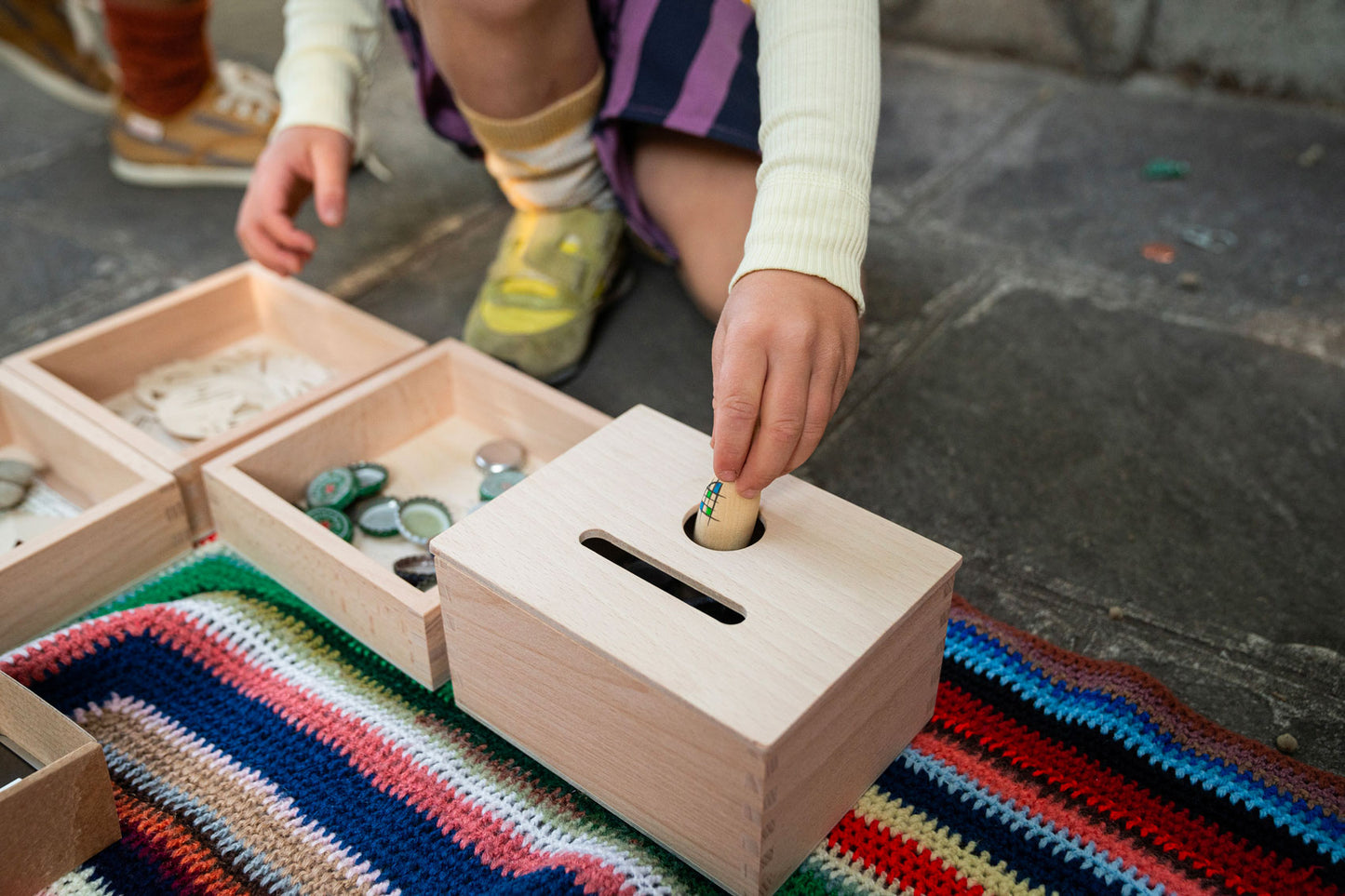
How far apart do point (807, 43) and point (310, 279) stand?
85 cm

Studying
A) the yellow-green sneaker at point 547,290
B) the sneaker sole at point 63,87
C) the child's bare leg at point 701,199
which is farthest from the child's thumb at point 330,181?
the sneaker sole at point 63,87

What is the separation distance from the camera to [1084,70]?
2.06m

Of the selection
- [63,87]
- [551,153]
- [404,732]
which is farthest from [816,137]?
[63,87]

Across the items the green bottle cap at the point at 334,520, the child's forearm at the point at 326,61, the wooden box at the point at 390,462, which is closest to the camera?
the wooden box at the point at 390,462

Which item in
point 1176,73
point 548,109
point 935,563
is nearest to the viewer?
point 935,563

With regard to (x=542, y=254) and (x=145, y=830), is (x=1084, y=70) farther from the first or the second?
(x=145, y=830)

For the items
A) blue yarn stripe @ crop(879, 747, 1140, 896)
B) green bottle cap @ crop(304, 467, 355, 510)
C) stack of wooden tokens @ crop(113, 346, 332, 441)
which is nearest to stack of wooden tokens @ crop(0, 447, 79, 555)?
stack of wooden tokens @ crop(113, 346, 332, 441)

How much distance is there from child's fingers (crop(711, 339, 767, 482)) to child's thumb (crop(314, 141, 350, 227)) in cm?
55

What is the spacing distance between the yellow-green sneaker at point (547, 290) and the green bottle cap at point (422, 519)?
0.27 meters

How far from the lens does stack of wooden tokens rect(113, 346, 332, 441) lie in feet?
3.67

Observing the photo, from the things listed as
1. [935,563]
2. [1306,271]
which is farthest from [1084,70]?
[935,563]

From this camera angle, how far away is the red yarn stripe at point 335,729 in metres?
0.73

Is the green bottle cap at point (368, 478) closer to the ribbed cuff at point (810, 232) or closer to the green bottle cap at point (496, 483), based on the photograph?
the green bottle cap at point (496, 483)

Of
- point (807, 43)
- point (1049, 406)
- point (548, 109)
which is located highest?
point (807, 43)
